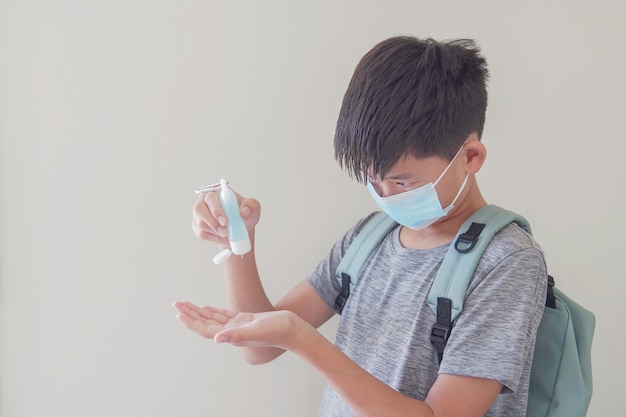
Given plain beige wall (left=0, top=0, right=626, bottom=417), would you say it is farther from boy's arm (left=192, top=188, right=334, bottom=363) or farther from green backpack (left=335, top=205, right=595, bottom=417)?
green backpack (left=335, top=205, right=595, bottom=417)

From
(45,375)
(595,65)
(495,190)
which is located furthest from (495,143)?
(45,375)

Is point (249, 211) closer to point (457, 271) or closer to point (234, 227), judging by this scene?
point (234, 227)

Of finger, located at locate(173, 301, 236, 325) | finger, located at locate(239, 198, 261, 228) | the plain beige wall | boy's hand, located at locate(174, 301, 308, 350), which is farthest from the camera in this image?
the plain beige wall

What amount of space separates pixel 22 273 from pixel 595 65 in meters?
1.22

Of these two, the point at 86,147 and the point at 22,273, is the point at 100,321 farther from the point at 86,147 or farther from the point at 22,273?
the point at 86,147

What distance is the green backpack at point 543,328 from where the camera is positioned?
81 centimetres

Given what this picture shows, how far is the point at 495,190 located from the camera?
1214mm

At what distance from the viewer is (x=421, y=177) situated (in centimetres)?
84

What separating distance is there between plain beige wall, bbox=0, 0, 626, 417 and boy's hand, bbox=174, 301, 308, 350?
1.05 feet

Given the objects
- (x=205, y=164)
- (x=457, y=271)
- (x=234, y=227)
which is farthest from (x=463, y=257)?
(x=205, y=164)

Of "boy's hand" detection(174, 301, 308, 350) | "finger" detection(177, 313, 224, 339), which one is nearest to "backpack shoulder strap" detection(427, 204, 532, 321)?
"boy's hand" detection(174, 301, 308, 350)

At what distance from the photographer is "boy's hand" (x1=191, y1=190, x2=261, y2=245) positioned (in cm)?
88

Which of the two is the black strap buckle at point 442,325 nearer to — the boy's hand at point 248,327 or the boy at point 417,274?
the boy at point 417,274

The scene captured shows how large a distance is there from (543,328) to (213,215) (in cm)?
54
